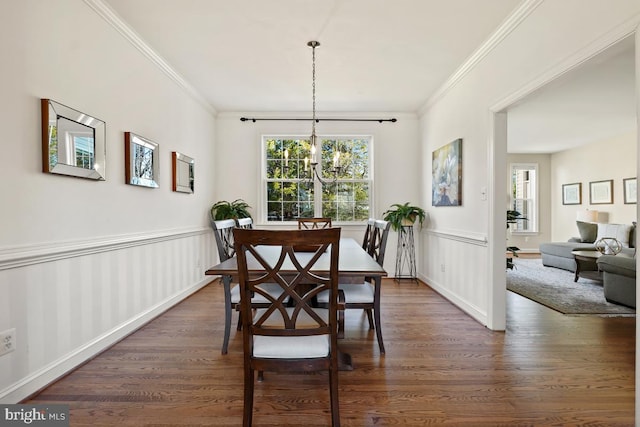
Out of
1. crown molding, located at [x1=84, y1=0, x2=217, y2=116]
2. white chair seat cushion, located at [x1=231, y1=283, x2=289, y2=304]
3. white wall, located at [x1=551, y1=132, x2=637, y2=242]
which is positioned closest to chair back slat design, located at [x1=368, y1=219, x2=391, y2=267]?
white chair seat cushion, located at [x1=231, y1=283, x2=289, y2=304]

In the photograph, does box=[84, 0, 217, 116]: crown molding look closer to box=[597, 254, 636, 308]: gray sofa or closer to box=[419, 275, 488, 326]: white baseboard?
box=[419, 275, 488, 326]: white baseboard

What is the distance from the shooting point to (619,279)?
3604 millimetres

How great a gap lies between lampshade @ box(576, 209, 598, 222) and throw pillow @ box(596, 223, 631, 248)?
629 millimetres

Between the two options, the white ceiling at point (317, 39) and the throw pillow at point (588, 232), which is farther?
the throw pillow at point (588, 232)

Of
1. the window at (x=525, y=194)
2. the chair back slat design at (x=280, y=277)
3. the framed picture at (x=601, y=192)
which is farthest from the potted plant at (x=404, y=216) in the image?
the window at (x=525, y=194)

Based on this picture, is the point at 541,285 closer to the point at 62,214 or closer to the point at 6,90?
the point at 62,214

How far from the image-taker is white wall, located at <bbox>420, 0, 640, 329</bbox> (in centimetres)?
196

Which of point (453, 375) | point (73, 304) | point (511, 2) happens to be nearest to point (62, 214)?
point (73, 304)

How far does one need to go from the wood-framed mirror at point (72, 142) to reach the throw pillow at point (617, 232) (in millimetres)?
7169

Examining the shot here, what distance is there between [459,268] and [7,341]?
3.66 metres

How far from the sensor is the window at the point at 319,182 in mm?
5191

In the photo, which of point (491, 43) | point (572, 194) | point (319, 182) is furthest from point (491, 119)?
point (572, 194)

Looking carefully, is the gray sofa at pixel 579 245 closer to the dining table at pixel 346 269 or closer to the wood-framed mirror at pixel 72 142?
the dining table at pixel 346 269

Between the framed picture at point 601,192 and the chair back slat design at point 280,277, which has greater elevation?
the framed picture at point 601,192
